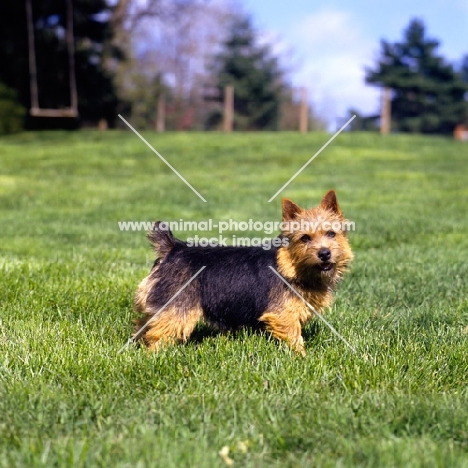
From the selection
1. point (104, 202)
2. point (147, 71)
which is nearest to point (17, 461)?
point (104, 202)

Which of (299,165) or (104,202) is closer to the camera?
(104,202)

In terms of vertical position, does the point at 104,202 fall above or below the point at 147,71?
below

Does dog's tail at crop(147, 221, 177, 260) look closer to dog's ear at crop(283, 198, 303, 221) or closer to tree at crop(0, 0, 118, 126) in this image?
dog's ear at crop(283, 198, 303, 221)

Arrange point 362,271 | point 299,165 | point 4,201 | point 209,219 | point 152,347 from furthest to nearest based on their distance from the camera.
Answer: point 299,165
point 4,201
point 209,219
point 362,271
point 152,347

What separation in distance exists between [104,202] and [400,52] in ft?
141

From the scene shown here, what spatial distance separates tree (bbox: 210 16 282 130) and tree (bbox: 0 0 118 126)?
41.3 ft

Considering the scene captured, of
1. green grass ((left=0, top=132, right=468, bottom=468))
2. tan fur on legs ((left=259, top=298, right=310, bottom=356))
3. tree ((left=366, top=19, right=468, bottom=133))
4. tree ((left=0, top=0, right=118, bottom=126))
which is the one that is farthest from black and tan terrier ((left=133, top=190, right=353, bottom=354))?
tree ((left=366, top=19, right=468, bottom=133))

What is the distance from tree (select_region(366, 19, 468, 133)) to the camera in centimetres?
4719

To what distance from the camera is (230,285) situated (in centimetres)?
422

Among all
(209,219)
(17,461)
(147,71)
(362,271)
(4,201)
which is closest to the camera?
(17,461)

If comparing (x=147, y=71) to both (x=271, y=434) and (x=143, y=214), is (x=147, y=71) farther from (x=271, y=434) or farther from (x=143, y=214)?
(x=271, y=434)

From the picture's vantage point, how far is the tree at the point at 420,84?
155ft

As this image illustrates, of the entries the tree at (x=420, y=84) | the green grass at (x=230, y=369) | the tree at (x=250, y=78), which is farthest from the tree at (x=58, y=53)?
the tree at (x=420, y=84)

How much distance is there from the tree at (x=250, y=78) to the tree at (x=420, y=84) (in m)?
9.63
